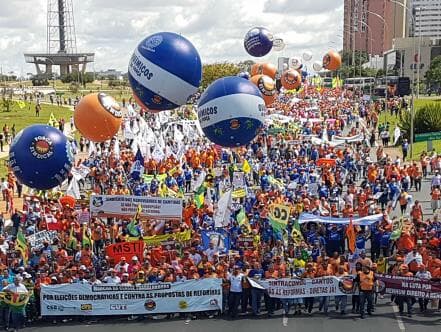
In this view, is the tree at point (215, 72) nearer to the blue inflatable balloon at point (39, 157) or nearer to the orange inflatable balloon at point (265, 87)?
the orange inflatable balloon at point (265, 87)

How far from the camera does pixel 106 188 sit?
84.9 ft

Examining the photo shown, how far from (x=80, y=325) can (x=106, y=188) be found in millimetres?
11913

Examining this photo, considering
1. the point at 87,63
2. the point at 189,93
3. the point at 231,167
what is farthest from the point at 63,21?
the point at 189,93

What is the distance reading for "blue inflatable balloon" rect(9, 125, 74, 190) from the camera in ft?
54.1

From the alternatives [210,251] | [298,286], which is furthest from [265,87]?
[298,286]

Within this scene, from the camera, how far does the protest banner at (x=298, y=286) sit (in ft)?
47.1

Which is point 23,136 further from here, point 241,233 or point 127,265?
point 241,233

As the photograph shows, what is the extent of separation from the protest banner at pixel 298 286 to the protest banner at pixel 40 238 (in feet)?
20.3

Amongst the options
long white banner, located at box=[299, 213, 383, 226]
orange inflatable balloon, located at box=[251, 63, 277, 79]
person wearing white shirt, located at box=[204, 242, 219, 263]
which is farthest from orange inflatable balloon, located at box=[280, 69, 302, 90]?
person wearing white shirt, located at box=[204, 242, 219, 263]

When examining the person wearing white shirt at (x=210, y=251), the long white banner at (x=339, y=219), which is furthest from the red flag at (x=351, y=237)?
the person wearing white shirt at (x=210, y=251)

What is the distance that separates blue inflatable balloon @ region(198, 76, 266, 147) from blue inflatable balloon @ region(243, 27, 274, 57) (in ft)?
67.0

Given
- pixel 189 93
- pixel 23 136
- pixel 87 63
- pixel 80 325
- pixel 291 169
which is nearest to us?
pixel 80 325

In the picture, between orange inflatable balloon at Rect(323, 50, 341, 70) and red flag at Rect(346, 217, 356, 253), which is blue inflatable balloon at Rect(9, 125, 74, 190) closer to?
red flag at Rect(346, 217, 356, 253)

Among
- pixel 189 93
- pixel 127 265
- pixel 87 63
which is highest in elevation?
pixel 87 63
